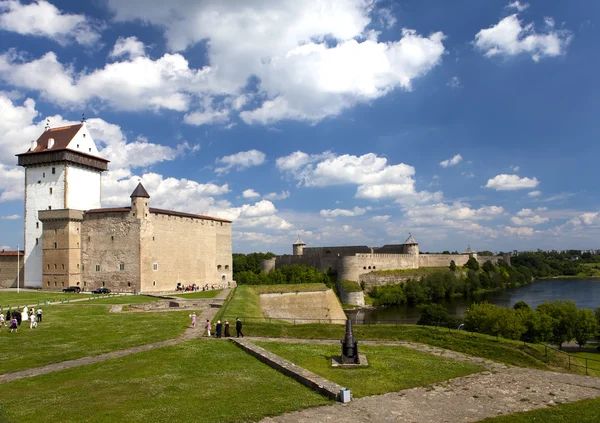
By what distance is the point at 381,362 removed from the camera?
1145cm

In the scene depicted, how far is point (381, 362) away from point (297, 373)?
278 centimetres

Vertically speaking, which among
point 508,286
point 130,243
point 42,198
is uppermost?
point 42,198

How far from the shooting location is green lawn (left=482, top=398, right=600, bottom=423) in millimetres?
7453

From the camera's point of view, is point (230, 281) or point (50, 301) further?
point (230, 281)

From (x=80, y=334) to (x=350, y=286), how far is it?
1557 inches

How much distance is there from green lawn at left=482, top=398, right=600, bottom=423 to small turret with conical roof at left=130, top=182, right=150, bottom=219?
98.0 feet

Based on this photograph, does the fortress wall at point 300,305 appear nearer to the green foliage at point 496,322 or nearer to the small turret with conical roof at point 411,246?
the green foliage at point 496,322

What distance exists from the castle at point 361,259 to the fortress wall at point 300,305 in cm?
2277

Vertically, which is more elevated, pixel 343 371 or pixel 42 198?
pixel 42 198

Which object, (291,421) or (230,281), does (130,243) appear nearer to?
(230,281)

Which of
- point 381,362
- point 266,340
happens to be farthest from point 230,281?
point 381,362

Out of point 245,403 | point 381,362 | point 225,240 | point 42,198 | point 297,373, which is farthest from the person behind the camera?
point 225,240

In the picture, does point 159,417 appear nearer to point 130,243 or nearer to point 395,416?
point 395,416

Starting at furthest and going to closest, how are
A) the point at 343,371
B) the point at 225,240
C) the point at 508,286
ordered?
the point at 508,286 → the point at 225,240 → the point at 343,371
